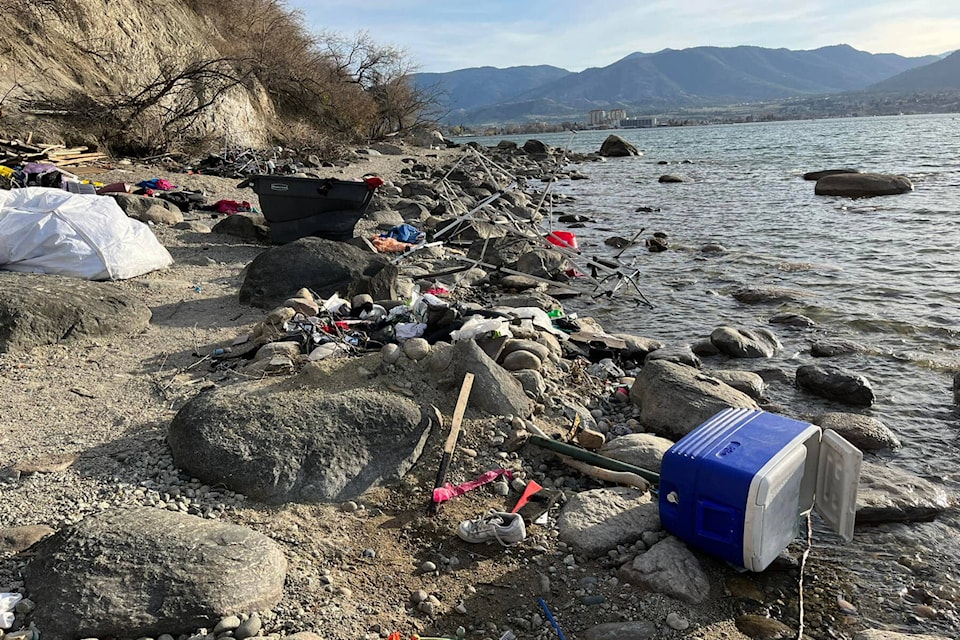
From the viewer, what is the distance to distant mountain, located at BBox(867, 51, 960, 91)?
570 feet

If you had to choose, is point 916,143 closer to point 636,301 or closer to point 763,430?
point 636,301

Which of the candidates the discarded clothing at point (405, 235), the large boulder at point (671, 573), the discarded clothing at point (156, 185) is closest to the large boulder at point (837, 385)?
the large boulder at point (671, 573)

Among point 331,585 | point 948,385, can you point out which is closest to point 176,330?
point 331,585

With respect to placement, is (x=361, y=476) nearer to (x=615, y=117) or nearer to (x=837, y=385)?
(x=837, y=385)

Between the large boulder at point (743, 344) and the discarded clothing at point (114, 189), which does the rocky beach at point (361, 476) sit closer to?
the large boulder at point (743, 344)

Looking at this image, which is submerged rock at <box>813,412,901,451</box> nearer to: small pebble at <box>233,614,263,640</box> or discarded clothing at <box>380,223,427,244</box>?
small pebble at <box>233,614,263,640</box>

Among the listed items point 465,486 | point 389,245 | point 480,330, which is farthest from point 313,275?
point 465,486

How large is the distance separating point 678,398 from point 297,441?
2811 millimetres

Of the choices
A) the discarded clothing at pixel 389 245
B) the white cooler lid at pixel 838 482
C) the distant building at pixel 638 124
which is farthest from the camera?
the distant building at pixel 638 124

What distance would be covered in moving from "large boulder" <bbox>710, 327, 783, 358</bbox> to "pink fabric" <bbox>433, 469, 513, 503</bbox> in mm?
3876

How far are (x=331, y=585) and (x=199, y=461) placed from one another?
113 centimetres

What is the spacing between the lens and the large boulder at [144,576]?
8.64ft

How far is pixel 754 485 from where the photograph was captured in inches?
119

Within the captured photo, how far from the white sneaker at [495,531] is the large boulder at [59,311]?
3980mm
